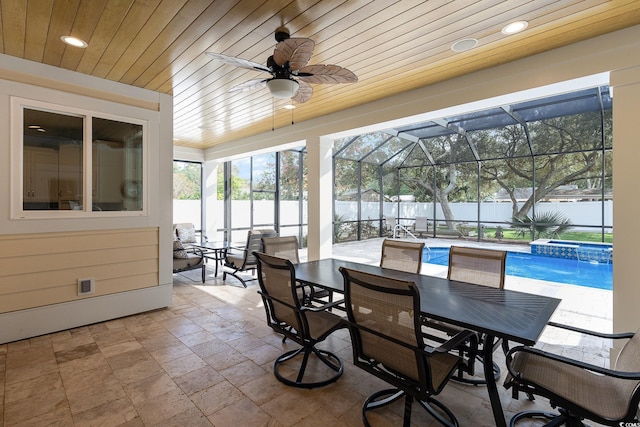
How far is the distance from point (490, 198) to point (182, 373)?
34.3 ft

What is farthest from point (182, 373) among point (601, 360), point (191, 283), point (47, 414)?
point (601, 360)

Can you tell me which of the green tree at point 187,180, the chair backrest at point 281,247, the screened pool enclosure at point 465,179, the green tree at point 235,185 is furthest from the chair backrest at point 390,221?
the chair backrest at point 281,247

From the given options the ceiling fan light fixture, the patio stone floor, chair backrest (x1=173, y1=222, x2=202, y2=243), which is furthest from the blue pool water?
chair backrest (x1=173, y1=222, x2=202, y2=243)

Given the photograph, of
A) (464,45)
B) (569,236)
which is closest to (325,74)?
(464,45)

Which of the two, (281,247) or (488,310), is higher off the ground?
(281,247)

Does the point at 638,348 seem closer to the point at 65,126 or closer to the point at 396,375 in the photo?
the point at 396,375

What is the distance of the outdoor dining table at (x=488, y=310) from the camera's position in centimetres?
173

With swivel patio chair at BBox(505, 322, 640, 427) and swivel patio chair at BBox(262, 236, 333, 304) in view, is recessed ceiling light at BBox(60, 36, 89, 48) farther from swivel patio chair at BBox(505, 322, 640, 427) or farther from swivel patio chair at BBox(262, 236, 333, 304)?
swivel patio chair at BBox(505, 322, 640, 427)

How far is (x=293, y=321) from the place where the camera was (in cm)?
239

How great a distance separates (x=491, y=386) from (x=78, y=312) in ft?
13.5

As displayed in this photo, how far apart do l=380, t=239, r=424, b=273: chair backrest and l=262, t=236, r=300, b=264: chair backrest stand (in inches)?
43.3

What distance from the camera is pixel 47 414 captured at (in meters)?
2.05

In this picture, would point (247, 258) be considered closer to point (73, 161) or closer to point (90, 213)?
point (90, 213)

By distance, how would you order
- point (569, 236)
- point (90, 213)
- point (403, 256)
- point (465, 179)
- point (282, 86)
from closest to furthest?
point (282, 86)
point (403, 256)
point (90, 213)
point (569, 236)
point (465, 179)
